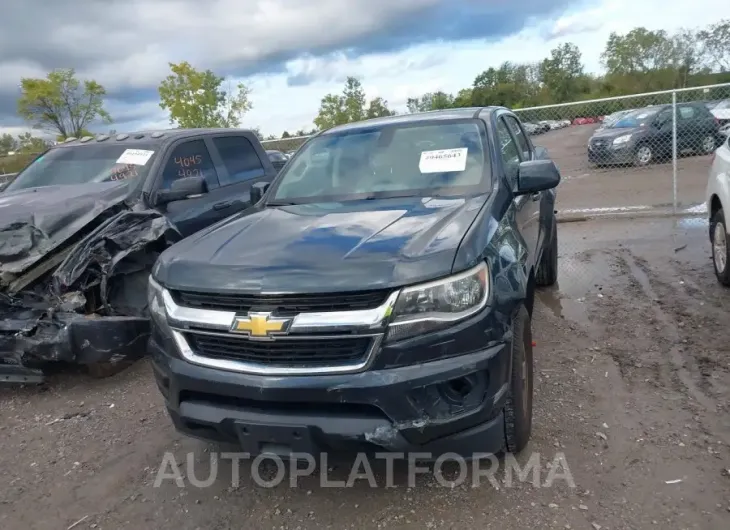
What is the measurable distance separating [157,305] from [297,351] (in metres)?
0.83

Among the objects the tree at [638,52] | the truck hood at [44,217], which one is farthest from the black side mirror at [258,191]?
the tree at [638,52]

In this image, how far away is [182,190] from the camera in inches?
194

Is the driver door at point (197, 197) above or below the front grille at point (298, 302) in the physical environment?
above

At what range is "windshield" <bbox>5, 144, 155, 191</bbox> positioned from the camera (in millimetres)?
5387

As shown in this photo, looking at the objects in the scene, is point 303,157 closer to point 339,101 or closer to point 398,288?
point 398,288

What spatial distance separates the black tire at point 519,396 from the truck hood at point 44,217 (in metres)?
3.32

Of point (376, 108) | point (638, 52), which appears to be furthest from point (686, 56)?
point (376, 108)

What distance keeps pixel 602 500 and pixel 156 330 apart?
2.22m

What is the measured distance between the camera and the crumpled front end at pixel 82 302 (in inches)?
158

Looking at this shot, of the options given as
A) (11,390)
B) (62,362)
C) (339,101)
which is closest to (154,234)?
(62,362)

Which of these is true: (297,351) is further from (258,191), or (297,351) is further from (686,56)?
(686,56)

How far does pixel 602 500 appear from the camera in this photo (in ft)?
8.80

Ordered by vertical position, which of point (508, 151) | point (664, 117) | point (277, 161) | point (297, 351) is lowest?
point (297, 351)

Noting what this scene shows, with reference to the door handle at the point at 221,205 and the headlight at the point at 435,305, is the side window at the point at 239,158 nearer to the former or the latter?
the door handle at the point at 221,205
